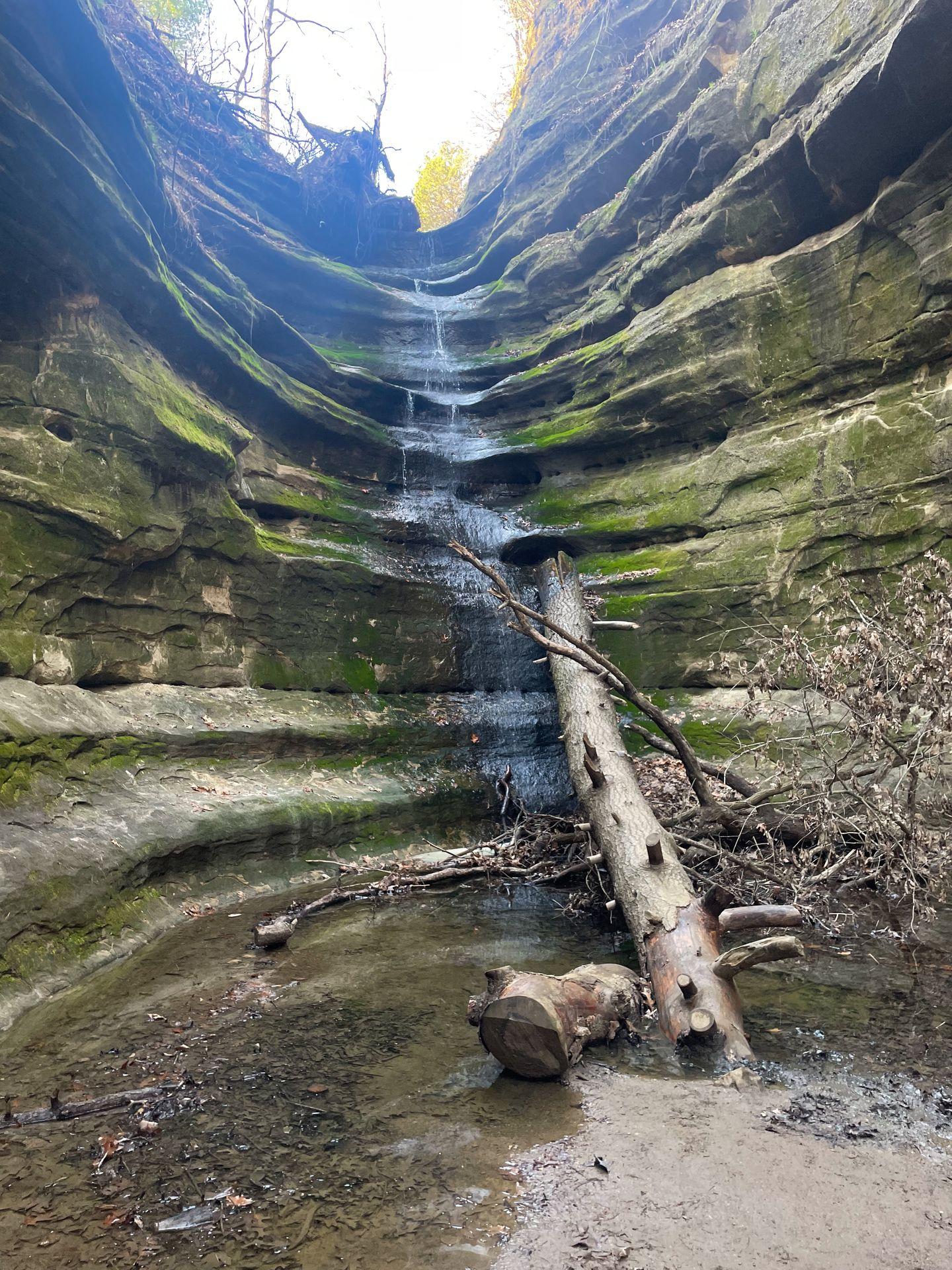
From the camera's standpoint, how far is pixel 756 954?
3781mm

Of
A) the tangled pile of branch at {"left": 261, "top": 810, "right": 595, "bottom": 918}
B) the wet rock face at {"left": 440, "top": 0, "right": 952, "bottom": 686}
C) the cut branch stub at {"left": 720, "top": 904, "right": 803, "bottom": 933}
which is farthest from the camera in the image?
the wet rock face at {"left": 440, "top": 0, "right": 952, "bottom": 686}

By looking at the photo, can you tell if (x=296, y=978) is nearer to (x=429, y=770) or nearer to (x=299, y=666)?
(x=429, y=770)

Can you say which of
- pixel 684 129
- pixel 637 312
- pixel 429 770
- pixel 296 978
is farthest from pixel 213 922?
pixel 684 129

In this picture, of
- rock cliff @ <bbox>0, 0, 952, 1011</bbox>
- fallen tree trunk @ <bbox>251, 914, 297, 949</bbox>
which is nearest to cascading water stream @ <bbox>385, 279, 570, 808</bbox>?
rock cliff @ <bbox>0, 0, 952, 1011</bbox>

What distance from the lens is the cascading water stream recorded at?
11.1 metres

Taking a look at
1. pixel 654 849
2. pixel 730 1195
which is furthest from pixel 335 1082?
pixel 654 849

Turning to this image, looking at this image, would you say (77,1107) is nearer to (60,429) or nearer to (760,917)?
(760,917)

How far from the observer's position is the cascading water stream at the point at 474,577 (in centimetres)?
1112

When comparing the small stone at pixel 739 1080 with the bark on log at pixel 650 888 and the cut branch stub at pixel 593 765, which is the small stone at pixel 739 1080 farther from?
the cut branch stub at pixel 593 765

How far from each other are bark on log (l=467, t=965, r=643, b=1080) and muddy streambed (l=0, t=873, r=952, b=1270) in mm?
133

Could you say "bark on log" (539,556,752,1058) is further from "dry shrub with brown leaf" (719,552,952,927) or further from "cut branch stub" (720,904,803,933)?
"dry shrub with brown leaf" (719,552,952,927)

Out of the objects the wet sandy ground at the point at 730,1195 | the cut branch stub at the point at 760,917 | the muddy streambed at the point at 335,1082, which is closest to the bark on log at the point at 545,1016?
the muddy streambed at the point at 335,1082

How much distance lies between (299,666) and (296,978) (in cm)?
630

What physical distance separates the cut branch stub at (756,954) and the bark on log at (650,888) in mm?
173
